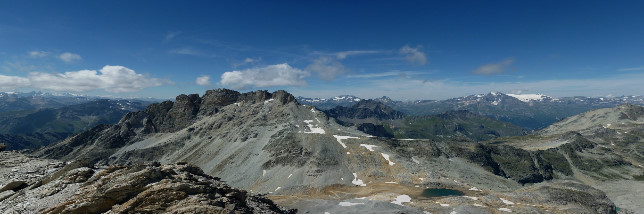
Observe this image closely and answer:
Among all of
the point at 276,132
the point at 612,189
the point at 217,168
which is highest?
the point at 276,132

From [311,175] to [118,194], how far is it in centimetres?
9158

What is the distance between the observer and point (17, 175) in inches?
1737

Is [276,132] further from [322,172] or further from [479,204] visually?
[479,204]

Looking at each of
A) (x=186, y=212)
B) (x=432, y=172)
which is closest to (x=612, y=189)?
(x=432, y=172)

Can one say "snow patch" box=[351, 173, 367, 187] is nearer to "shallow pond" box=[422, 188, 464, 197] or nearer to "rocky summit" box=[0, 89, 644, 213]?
"rocky summit" box=[0, 89, 644, 213]

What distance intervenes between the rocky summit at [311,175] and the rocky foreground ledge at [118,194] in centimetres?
13

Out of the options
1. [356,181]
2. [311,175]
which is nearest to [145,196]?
[356,181]

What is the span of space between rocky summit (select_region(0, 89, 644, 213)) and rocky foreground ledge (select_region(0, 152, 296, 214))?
0.42ft

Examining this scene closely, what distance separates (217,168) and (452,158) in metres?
110

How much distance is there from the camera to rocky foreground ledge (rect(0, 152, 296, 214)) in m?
31.5

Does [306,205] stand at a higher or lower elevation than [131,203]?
lower

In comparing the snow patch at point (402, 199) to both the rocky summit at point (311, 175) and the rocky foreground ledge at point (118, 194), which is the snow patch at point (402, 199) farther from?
the rocky foreground ledge at point (118, 194)

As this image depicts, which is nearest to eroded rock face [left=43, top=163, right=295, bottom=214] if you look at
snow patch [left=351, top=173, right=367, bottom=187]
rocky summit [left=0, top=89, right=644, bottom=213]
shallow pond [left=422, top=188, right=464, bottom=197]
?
rocky summit [left=0, top=89, right=644, bottom=213]

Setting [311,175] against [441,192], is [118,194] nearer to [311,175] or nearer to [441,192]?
[311,175]
